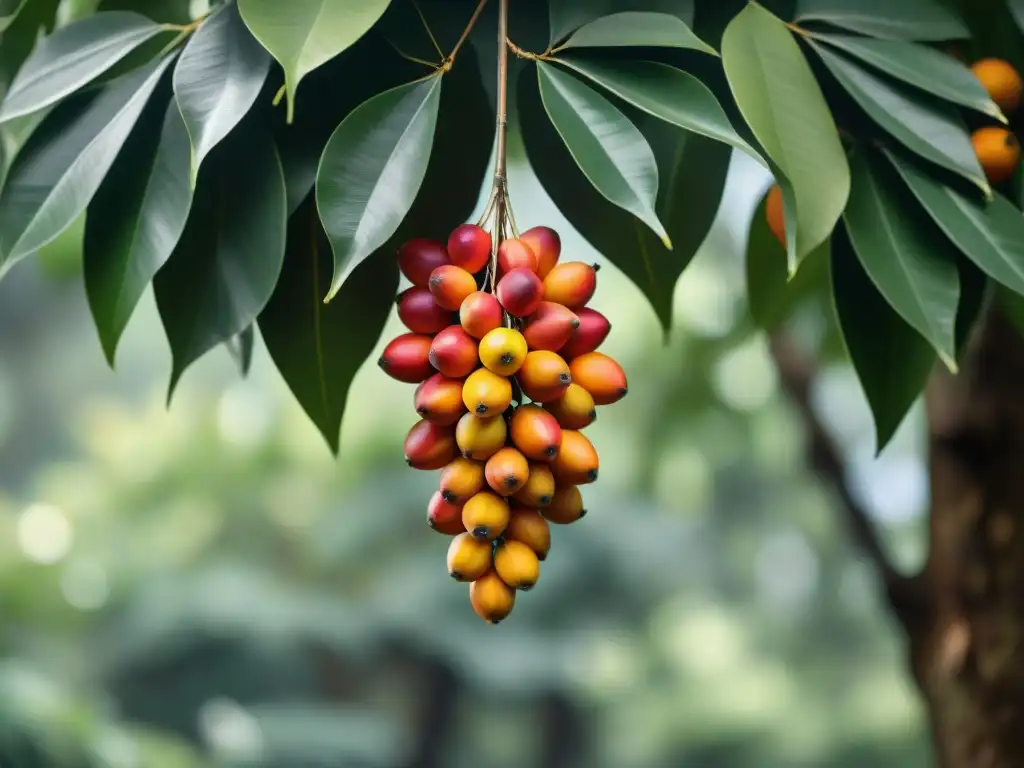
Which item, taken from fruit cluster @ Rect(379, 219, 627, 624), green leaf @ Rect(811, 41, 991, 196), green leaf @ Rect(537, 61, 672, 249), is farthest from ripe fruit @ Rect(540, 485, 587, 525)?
green leaf @ Rect(811, 41, 991, 196)

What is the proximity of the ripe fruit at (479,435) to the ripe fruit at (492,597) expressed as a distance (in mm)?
47

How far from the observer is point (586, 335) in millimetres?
427

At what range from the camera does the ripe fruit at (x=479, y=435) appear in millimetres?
402

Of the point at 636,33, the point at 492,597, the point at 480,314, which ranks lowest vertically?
the point at 492,597

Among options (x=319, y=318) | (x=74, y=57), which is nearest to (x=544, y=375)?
(x=319, y=318)

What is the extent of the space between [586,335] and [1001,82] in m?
0.30

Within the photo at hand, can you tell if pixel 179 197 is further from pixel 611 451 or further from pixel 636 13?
pixel 611 451

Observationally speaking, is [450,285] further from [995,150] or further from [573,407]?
[995,150]

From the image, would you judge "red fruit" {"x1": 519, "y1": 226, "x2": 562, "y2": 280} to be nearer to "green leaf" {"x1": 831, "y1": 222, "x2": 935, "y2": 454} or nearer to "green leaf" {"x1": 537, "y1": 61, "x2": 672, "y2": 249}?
"green leaf" {"x1": 537, "y1": 61, "x2": 672, "y2": 249}

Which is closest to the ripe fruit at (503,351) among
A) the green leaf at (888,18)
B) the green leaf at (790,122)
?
the green leaf at (790,122)

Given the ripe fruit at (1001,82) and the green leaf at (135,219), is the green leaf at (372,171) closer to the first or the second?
the green leaf at (135,219)

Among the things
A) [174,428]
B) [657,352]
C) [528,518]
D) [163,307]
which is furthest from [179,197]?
[174,428]

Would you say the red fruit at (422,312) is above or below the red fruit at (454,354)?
above

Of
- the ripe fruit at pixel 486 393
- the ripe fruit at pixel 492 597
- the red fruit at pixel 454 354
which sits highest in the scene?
the red fruit at pixel 454 354
